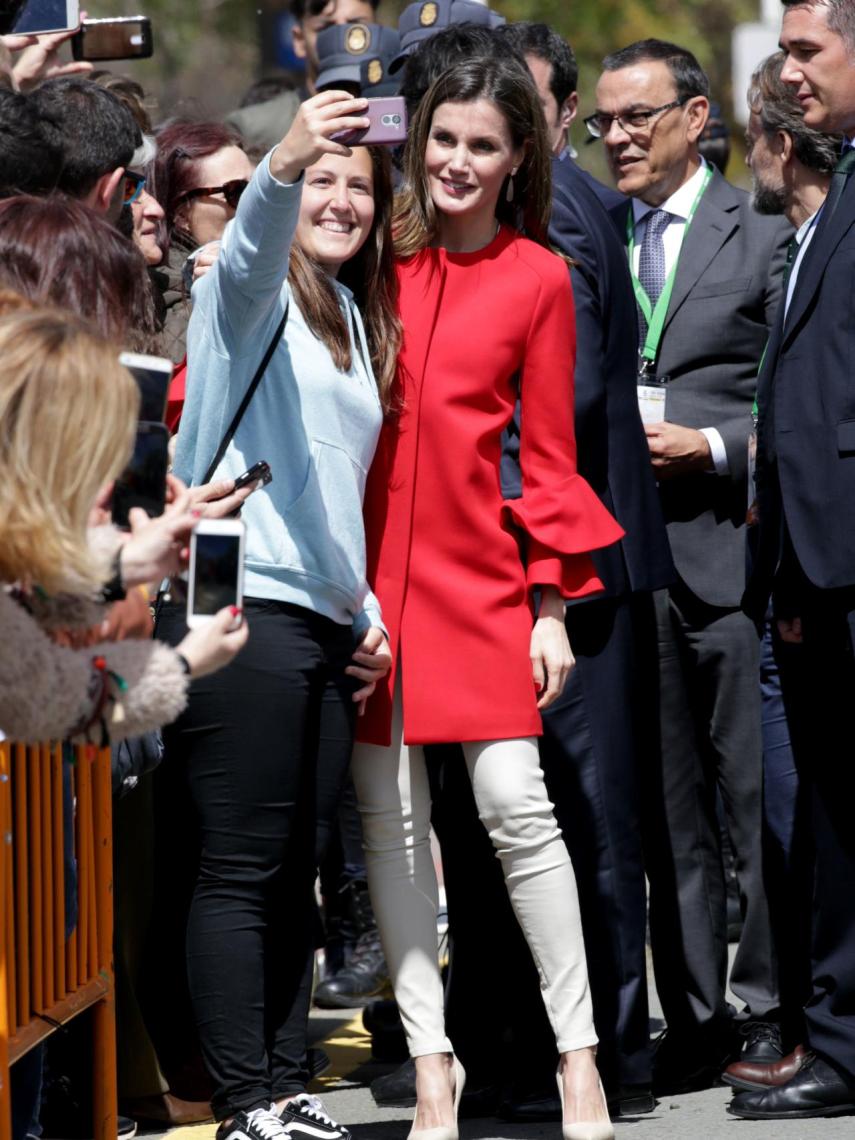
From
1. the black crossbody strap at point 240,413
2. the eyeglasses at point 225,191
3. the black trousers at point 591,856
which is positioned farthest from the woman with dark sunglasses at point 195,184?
the black trousers at point 591,856

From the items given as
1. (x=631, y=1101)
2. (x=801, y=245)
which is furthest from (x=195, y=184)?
(x=631, y=1101)

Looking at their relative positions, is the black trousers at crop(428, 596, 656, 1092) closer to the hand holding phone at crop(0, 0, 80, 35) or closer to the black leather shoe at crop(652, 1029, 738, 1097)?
the black leather shoe at crop(652, 1029, 738, 1097)

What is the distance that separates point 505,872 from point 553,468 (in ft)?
2.88

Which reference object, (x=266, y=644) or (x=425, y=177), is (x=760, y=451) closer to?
(x=425, y=177)

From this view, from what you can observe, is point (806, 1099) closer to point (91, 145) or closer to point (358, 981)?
point (358, 981)

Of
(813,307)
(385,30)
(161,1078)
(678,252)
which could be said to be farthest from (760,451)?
(385,30)

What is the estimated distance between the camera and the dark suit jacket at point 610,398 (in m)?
4.46

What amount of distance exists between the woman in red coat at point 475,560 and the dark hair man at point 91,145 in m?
0.68

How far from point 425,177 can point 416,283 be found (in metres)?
0.24

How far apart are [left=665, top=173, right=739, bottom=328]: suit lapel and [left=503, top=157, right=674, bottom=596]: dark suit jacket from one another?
0.53 m

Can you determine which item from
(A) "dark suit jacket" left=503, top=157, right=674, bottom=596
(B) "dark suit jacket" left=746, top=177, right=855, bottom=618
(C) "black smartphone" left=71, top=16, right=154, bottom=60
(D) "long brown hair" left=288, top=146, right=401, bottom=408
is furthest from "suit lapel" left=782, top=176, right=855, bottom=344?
(C) "black smartphone" left=71, top=16, right=154, bottom=60

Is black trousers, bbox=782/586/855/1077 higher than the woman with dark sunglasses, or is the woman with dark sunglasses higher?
the woman with dark sunglasses

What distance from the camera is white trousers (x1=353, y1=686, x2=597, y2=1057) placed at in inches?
161

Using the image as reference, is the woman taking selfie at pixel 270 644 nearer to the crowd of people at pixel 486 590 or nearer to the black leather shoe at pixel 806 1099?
the crowd of people at pixel 486 590
